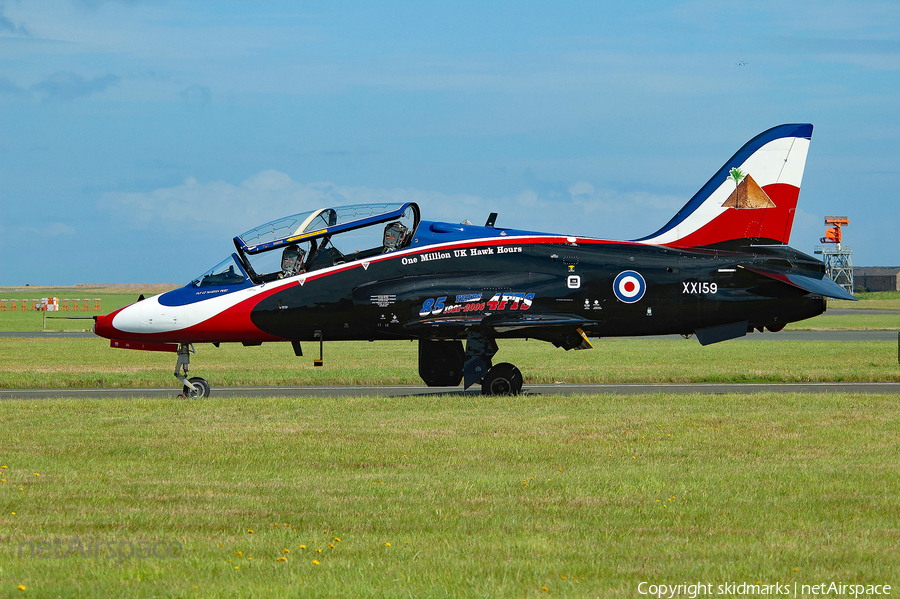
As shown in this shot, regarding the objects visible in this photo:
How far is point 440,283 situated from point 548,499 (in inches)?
438

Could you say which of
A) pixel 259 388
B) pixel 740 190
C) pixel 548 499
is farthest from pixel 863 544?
pixel 259 388

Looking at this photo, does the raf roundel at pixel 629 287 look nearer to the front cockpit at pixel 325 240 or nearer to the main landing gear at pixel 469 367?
the main landing gear at pixel 469 367

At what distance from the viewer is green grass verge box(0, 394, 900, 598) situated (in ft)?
22.3

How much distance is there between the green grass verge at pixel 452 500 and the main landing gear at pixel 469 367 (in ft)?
10.3

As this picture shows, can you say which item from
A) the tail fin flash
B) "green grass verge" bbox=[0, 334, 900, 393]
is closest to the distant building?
"green grass verge" bbox=[0, 334, 900, 393]

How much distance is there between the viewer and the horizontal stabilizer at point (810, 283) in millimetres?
19609

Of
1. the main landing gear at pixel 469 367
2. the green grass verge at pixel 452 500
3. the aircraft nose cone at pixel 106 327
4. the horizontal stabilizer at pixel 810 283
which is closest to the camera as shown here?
the green grass verge at pixel 452 500

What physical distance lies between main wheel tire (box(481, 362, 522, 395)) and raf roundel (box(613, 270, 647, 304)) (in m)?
3.01

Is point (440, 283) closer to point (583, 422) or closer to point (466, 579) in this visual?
point (583, 422)

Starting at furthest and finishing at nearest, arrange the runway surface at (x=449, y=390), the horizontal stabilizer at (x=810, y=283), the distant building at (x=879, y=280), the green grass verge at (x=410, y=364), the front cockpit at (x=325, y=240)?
1. the distant building at (x=879, y=280)
2. the green grass verge at (x=410, y=364)
3. the runway surface at (x=449, y=390)
4. the front cockpit at (x=325, y=240)
5. the horizontal stabilizer at (x=810, y=283)

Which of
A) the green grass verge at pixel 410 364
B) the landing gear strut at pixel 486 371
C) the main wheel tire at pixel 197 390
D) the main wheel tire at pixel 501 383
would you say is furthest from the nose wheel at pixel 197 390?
the main wheel tire at pixel 501 383

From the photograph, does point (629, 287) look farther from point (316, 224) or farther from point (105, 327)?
point (105, 327)

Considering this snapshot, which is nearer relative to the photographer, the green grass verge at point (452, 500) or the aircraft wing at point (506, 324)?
the green grass verge at point (452, 500)

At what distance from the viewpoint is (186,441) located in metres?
13.5
